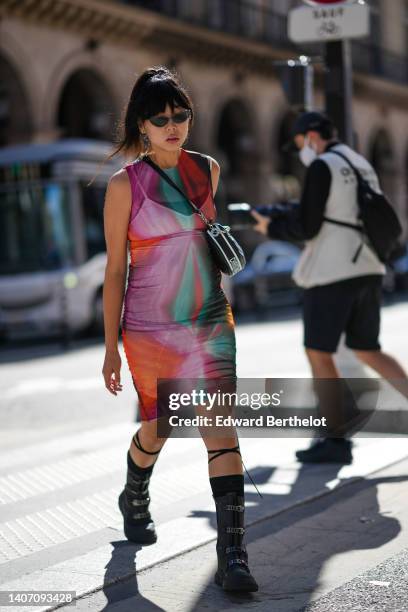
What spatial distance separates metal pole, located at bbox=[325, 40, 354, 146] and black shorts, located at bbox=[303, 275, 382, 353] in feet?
5.09

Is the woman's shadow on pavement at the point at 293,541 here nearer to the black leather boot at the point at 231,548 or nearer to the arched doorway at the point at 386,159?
the black leather boot at the point at 231,548

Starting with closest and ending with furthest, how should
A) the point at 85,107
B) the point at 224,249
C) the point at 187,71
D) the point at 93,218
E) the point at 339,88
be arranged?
the point at 224,249 → the point at 339,88 → the point at 93,218 → the point at 85,107 → the point at 187,71

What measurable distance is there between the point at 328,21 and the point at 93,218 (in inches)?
440

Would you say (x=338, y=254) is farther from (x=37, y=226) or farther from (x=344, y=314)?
(x=37, y=226)

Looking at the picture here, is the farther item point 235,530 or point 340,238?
point 340,238

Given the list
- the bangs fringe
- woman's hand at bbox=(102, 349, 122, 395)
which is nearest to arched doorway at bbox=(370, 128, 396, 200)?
the bangs fringe

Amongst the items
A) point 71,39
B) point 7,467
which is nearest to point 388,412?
point 7,467

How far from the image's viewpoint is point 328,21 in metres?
6.91

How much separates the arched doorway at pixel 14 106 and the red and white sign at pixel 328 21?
17120mm

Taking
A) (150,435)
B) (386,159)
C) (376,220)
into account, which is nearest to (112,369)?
(150,435)

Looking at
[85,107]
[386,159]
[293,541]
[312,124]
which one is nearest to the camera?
[293,541]

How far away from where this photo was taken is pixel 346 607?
3590 millimetres

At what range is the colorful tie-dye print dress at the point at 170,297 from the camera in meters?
4.01

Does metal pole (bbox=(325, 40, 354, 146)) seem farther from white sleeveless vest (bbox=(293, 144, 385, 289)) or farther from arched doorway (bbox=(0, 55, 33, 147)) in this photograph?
arched doorway (bbox=(0, 55, 33, 147))
